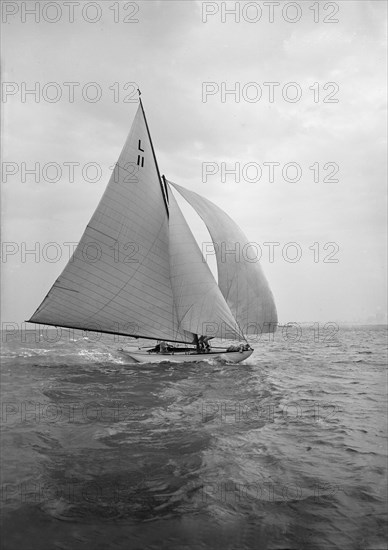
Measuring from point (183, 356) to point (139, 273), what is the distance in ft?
21.5

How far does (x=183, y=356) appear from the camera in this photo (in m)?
26.6

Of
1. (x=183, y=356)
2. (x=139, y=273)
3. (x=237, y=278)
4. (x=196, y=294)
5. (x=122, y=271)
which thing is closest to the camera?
(x=196, y=294)

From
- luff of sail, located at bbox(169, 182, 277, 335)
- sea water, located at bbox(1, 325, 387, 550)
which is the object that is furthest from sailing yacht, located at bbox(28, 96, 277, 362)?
sea water, located at bbox(1, 325, 387, 550)

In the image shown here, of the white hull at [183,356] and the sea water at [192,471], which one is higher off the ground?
the sea water at [192,471]

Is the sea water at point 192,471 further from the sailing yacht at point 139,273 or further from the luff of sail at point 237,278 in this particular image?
the luff of sail at point 237,278

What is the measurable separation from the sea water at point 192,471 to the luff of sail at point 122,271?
27.4ft

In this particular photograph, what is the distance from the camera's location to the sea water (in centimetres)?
534

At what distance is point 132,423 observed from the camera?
11.1 meters

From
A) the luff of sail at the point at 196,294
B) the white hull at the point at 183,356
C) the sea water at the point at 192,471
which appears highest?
the luff of sail at the point at 196,294

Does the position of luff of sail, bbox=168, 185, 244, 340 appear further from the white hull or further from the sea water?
the sea water

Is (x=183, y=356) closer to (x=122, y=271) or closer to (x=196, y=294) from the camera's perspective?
(x=196, y=294)

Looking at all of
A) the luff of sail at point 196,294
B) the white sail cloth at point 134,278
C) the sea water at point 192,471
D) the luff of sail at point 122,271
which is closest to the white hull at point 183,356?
the luff of sail at point 122,271

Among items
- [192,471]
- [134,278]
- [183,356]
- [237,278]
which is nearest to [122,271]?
[134,278]

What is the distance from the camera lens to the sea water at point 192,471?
5340 millimetres
